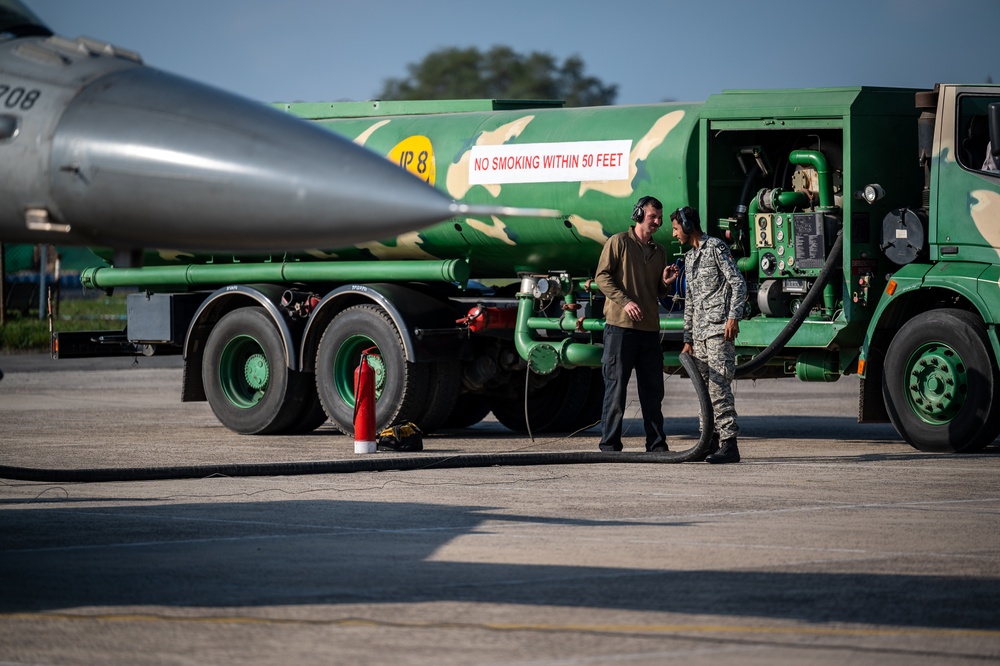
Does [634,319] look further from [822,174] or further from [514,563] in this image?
[514,563]

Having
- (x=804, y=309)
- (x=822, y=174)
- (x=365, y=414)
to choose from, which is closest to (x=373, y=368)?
(x=365, y=414)

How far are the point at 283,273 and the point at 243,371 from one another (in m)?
1.11

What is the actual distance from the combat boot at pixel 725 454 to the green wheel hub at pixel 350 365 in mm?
4075

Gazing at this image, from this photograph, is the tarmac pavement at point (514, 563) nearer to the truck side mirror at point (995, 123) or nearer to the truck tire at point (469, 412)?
the truck side mirror at point (995, 123)

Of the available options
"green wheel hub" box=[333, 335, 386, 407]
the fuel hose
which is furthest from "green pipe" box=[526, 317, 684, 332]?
"green wheel hub" box=[333, 335, 386, 407]

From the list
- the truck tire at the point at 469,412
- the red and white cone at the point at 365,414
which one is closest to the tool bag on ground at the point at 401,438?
the red and white cone at the point at 365,414

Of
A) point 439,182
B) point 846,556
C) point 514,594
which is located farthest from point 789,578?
point 439,182

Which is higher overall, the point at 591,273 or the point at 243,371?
the point at 591,273

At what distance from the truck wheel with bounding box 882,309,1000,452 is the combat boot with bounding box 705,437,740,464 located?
163 cm

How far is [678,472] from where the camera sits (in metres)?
12.4

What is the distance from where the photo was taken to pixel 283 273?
17.0 m

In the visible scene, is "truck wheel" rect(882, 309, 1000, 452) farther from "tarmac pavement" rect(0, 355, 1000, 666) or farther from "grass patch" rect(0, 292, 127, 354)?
"grass patch" rect(0, 292, 127, 354)

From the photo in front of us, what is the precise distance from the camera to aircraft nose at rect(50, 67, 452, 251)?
6199 mm

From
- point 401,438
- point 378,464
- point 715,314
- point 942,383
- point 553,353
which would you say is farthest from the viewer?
point 553,353
